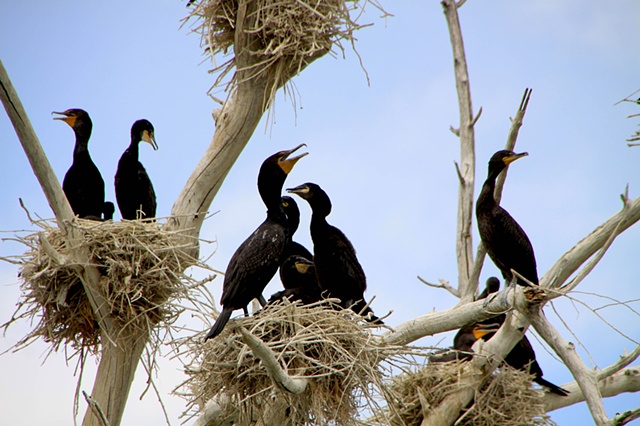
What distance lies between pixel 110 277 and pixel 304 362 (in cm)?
133

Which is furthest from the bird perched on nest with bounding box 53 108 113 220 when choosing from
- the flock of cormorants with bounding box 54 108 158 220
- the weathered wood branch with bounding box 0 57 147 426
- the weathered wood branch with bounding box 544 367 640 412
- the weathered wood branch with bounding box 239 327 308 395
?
the weathered wood branch with bounding box 544 367 640 412

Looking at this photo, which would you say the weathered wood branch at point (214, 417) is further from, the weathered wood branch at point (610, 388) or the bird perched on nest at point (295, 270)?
the weathered wood branch at point (610, 388)

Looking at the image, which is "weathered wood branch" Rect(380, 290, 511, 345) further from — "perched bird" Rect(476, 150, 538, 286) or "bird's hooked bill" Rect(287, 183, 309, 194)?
"bird's hooked bill" Rect(287, 183, 309, 194)

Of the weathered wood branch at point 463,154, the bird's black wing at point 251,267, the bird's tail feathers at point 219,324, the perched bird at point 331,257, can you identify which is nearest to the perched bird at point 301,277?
the perched bird at point 331,257

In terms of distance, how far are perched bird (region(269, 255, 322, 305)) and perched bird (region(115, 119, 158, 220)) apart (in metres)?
1.08

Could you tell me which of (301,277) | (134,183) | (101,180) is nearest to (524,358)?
(301,277)

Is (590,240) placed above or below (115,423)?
above

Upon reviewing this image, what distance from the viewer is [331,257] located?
17.4 ft

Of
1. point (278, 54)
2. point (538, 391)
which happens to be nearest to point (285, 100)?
point (278, 54)

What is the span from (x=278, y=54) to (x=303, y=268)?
58.2 inches

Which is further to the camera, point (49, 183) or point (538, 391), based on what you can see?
point (538, 391)

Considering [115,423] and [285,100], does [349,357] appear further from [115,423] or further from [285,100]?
[285,100]

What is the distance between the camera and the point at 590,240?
18.9ft

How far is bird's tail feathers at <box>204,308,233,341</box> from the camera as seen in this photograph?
4226 millimetres
